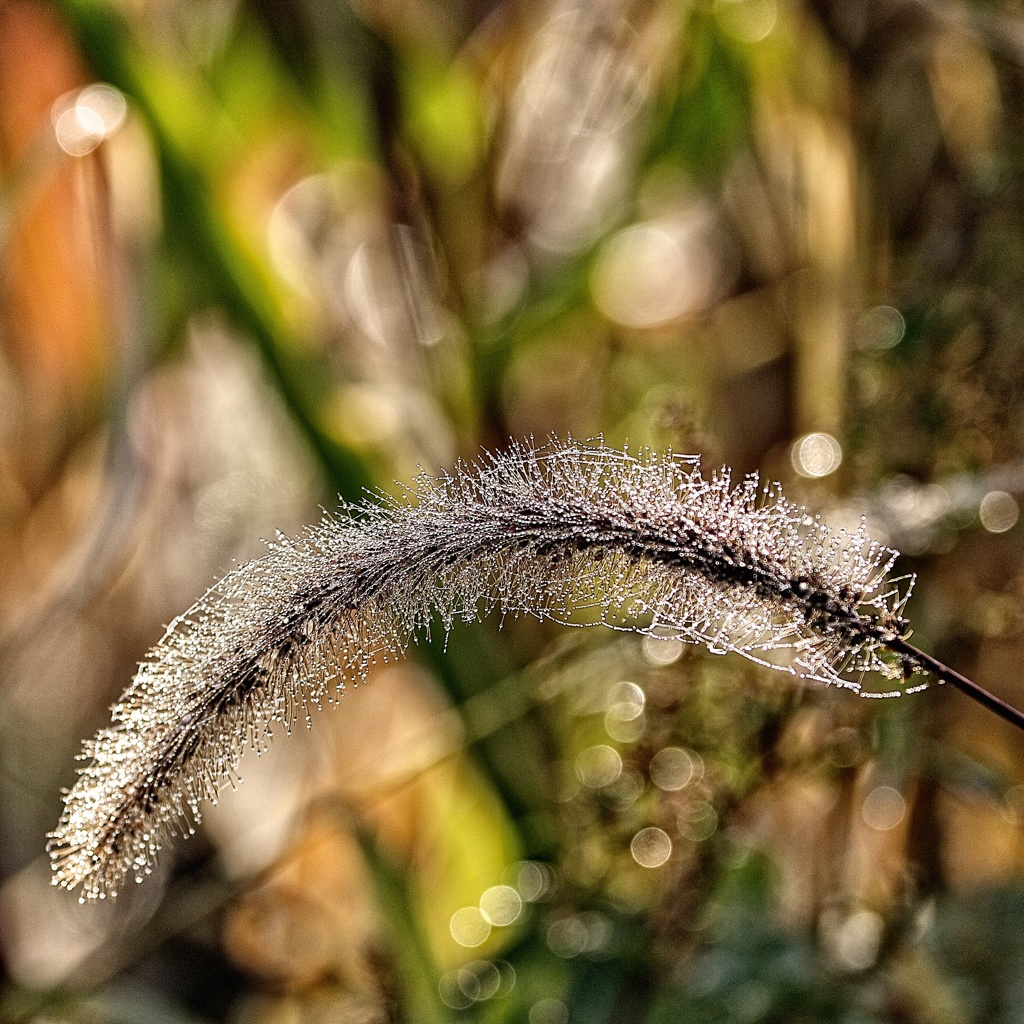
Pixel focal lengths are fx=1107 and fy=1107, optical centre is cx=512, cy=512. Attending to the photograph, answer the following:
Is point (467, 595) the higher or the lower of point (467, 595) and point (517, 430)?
the higher

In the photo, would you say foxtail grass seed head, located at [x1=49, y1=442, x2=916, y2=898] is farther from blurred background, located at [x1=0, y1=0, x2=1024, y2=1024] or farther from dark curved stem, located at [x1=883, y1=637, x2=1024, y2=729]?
blurred background, located at [x1=0, y1=0, x2=1024, y2=1024]

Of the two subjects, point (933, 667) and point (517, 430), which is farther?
point (517, 430)

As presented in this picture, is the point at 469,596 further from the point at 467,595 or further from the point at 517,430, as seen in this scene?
the point at 517,430

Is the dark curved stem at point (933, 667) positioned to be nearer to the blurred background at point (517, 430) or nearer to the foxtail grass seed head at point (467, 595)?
the foxtail grass seed head at point (467, 595)

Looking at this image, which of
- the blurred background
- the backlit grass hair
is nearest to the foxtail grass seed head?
the backlit grass hair

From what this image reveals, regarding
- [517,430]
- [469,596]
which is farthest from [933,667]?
[517,430]

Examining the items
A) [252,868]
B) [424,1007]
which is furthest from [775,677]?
[252,868]

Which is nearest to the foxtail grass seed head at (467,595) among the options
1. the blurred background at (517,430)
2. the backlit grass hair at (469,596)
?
the backlit grass hair at (469,596)
